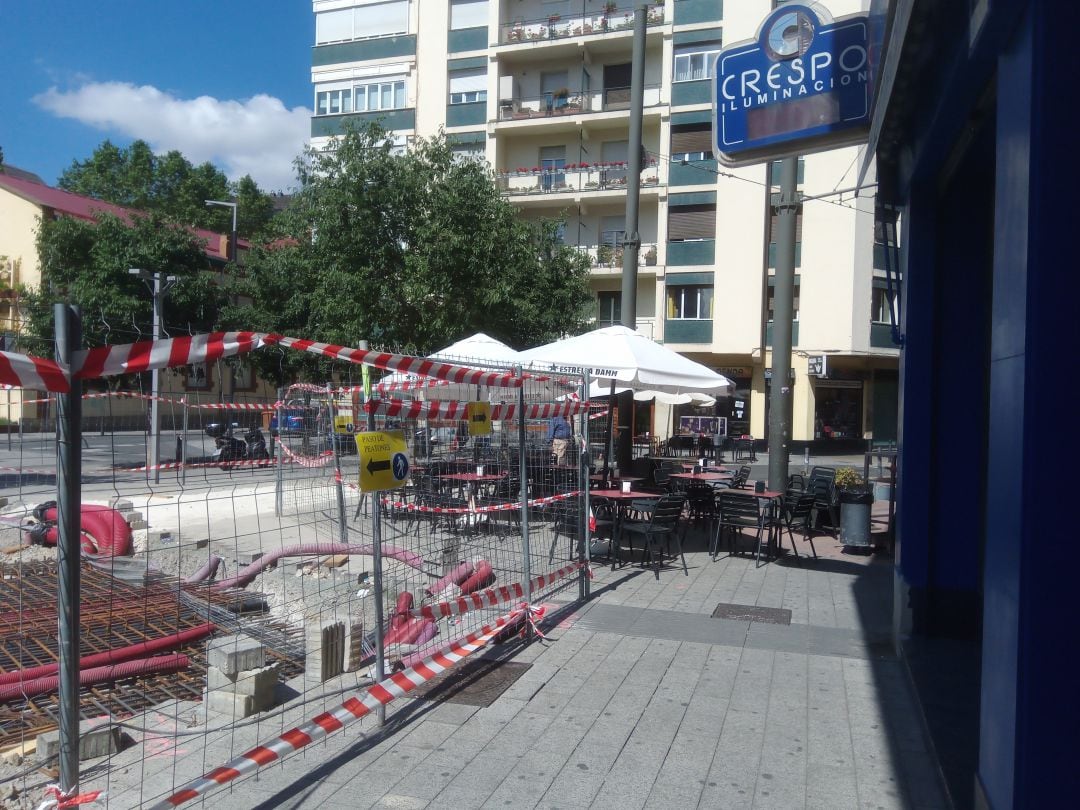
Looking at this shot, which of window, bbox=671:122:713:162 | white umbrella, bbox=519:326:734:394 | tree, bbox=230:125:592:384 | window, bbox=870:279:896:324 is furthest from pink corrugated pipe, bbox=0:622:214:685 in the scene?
window, bbox=870:279:896:324

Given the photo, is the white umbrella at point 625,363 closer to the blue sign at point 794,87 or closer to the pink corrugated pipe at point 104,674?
the blue sign at point 794,87

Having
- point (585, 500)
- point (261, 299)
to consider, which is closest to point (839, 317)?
point (261, 299)

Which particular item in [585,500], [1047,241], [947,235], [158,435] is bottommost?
[585,500]

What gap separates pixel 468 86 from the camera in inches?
1380

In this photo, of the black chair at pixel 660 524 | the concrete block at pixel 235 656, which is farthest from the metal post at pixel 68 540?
the black chair at pixel 660 524

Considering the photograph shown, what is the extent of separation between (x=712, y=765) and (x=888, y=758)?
987mm

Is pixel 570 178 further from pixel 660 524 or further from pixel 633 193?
pixel 660 524

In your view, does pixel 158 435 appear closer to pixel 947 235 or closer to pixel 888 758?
pixel 888 758

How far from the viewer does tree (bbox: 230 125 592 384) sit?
61.6 feet

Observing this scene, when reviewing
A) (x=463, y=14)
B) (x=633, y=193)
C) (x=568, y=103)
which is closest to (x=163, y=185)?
(x=463, y=14)

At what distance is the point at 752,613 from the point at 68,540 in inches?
236

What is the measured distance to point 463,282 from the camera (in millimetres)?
19297

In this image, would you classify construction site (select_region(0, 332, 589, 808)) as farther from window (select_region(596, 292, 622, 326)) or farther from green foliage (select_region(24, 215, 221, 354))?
window (select_region(596, 292, 622, 326))

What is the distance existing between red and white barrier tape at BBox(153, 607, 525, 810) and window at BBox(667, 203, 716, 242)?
91.1 ft
